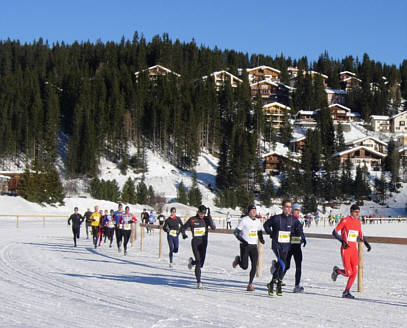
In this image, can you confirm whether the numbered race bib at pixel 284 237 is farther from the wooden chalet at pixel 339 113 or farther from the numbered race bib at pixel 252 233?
the wooden chalet at pixel 339 113

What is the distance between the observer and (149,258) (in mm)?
17719

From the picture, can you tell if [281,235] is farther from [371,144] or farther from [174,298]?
[371,144]

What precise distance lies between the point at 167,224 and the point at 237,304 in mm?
6184

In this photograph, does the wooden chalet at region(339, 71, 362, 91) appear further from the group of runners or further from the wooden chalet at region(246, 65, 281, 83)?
the group of runners

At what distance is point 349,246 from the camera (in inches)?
387

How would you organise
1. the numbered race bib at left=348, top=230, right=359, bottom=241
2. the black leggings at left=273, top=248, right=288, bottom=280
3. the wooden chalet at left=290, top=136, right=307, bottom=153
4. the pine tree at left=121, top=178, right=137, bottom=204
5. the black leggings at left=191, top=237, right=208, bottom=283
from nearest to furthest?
the black leggings at left=273, top=248, right=288, bottom=280
the numbered race bib at left=348, top=230, right=359, bottom=241
the black leggings at left=191, top=237, right=208, bottom=283
the pine tree at left=121, top=178, right=137, bottom=204
the wooden chalet at left=290, top=136, right=307, bottom=153

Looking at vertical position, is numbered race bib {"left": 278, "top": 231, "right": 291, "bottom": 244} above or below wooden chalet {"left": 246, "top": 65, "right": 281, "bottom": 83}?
below

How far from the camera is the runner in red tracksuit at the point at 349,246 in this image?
970 cm

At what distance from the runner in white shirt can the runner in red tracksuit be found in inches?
55.3

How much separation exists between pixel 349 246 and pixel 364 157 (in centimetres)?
9621

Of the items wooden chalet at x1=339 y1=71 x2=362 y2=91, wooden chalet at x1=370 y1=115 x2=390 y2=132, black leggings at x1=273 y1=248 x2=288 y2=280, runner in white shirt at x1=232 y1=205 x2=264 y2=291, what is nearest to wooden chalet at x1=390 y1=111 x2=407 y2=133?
wooden chalet at x1=370 y1=115 x2=390 y2=132

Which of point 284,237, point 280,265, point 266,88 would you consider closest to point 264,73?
point 266,88

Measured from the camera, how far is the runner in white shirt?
1020 cm

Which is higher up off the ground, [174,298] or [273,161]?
[273,161]
